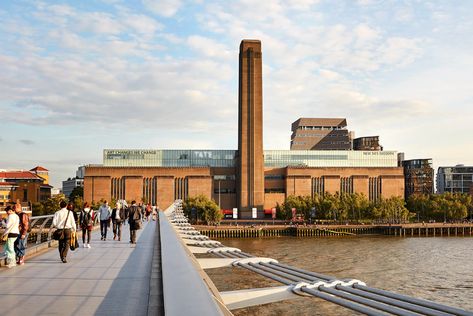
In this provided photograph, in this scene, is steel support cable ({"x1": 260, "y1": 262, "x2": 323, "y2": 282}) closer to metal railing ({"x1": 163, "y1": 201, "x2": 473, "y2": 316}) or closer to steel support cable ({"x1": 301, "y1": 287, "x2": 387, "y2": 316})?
metal railing ({"x1": 163, "y1": 201, "x2": 473, "y2": 316})

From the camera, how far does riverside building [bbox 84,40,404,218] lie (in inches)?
4437

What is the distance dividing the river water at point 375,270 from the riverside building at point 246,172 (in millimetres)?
42856

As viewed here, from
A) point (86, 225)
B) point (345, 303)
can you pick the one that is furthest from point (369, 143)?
point (345, 303)

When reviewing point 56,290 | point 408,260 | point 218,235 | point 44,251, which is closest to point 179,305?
point 56,290

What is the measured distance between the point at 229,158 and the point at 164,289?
11977 cm

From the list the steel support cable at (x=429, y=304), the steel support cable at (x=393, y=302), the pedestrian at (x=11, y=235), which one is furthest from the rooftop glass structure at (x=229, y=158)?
the steel support cable at (x=429, y=304)

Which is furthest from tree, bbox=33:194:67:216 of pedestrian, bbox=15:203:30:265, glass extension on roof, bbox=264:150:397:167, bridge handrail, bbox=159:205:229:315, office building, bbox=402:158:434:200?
office building, bbox=402:158:434:200

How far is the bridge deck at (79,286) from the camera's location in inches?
301

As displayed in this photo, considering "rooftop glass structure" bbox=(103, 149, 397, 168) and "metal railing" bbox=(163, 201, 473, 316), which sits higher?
"rooftop glass structure" bbox=(103, 149, 397, 168)

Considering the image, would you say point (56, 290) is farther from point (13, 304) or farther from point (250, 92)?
point (250, 92)

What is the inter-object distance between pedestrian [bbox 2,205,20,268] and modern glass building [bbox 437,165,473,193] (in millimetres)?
174066

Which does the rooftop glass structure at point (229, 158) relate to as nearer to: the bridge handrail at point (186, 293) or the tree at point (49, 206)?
the tree at point (49, 206)

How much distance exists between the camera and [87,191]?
11506 cm

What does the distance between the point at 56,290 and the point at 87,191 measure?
11008 centimetres
